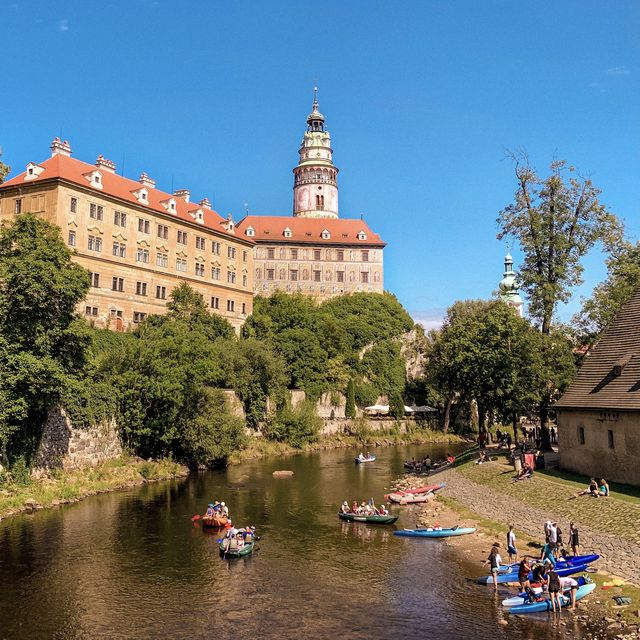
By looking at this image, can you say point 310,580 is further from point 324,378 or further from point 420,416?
point 420,416

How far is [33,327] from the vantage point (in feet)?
122

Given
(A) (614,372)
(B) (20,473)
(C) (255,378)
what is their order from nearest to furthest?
(A) (614,372) < (B) (20,473) < (C) (255,378)

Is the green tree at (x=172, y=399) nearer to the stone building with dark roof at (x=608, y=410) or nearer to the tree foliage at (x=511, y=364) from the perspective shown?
the tree foliage at (x=511, y=364)

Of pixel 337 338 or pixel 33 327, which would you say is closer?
pixel 33 327

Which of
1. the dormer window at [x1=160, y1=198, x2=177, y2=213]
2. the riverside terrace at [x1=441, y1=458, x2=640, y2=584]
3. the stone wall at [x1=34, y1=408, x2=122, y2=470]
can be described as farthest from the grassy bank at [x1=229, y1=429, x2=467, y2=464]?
the dormer window at [x1=160, y1=198, x2=177, y2=213]

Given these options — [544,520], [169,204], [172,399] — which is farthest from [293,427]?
[544,520]

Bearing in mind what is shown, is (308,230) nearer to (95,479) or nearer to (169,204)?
(169,204)

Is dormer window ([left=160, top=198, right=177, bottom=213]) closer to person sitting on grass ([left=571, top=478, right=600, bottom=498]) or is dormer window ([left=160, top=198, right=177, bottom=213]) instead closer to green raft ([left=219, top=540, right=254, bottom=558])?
green raft ([left=219, top=540, right=254, bottom=558])

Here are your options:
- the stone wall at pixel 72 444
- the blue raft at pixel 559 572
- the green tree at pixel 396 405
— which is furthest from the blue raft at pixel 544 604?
the green tree at pixel 396 405

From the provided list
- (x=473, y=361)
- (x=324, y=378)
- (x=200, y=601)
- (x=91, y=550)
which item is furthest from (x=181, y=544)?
(x=324, y=378)

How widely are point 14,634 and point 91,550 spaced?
8683 millimetres

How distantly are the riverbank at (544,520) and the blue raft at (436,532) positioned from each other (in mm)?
434

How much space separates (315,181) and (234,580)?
110 meters

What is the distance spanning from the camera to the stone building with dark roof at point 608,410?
31.4m
